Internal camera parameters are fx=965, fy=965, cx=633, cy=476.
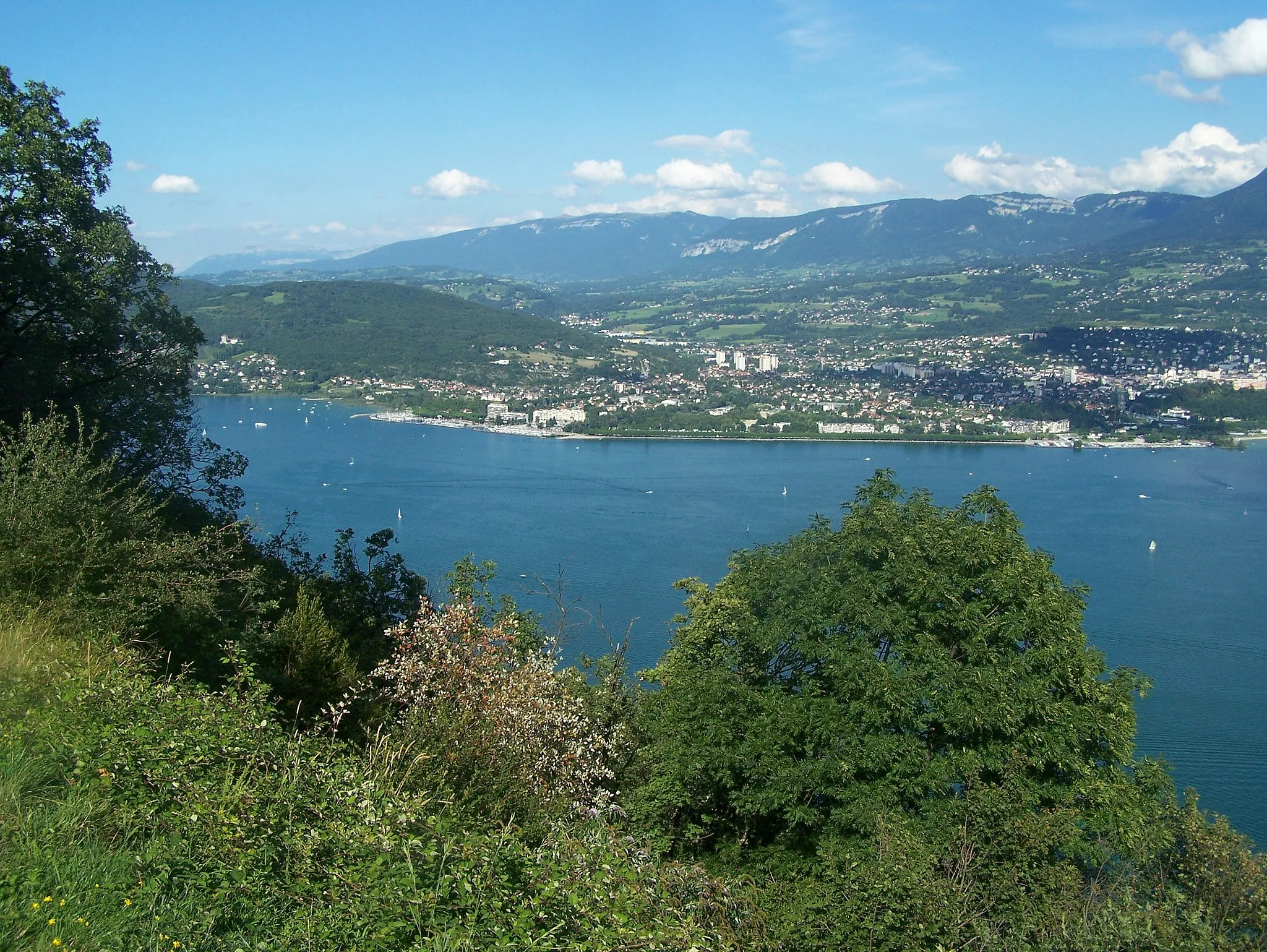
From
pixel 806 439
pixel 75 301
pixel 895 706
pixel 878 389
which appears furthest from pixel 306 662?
pixel 878 389

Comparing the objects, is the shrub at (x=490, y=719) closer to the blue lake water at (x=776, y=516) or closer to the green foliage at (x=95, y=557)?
the green foliage at (x=95, y=557)

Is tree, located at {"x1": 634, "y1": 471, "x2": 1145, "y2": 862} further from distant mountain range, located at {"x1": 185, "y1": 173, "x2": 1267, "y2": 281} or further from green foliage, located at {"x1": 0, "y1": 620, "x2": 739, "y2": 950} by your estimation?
distant mountain range, located at {"x1": 185, "y1": 173, "x2": 1267, "y2": 281}

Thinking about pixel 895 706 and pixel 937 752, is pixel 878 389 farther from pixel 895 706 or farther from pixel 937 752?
pixel 895 706

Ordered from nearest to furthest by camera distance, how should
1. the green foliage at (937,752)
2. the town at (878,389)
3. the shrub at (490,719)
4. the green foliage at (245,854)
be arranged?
the green foliage at (245,854), the shrub at (490,719), the green foliage at (937,752), the town at (878,389)

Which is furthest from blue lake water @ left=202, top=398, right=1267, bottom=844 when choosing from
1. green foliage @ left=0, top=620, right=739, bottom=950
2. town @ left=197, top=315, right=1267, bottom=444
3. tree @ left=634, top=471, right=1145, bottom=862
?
green foliage @ left=0, top=620, right=739, bottom=950

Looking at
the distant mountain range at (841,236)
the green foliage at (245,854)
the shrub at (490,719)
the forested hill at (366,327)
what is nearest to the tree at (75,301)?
the shrub at (490,719)

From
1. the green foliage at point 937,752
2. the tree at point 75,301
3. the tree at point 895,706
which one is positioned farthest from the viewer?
the tree at point 75,301

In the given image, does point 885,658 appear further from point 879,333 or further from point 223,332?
point 879,333
